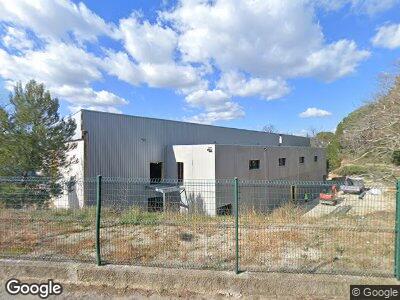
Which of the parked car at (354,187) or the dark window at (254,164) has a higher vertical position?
the dark window at (254,164)

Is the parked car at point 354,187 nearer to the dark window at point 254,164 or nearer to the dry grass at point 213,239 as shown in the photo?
the dry grass at point 213,239

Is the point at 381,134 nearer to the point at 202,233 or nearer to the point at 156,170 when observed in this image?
the point at 202,233

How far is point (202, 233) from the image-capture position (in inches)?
299

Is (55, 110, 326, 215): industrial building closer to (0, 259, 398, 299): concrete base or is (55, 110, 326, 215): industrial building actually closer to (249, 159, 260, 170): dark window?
(249, 159, 260, 170): dark window

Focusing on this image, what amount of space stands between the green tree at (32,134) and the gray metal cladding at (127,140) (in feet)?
8.78

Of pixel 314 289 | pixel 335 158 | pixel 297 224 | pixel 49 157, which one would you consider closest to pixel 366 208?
pixel 297 224

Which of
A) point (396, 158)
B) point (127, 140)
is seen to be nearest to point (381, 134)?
point (396, 158)

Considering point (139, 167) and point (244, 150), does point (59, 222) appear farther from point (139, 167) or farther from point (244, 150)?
point (244, 150)

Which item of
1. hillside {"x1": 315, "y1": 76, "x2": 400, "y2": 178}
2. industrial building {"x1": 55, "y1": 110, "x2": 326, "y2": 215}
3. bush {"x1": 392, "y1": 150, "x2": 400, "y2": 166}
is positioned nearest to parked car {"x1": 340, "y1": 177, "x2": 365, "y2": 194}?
hillside {"x1": 315, "y1": 76, "x2": 400, "y2": 178}

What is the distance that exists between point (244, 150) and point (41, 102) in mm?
14294

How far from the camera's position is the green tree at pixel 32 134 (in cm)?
1430

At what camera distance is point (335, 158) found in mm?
47094

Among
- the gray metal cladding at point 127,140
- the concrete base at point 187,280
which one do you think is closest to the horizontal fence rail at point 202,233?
the concrete base at point 187,280

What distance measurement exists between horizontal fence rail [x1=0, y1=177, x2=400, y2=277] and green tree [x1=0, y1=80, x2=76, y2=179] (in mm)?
7294
